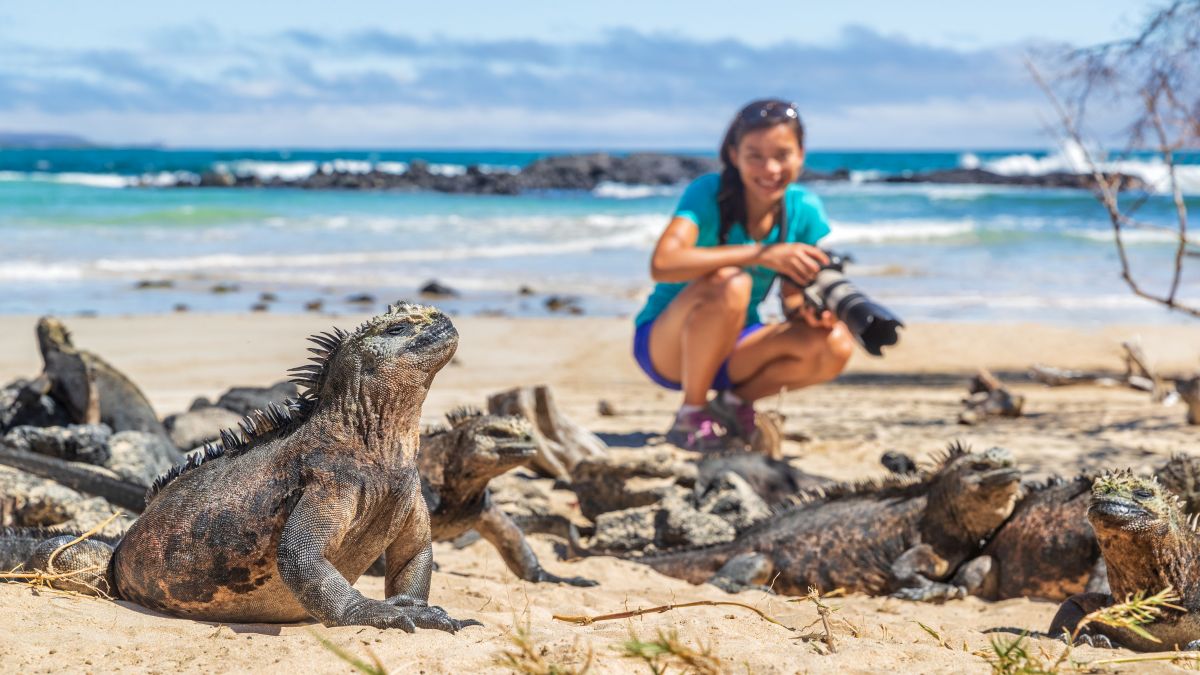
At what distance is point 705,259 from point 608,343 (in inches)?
210

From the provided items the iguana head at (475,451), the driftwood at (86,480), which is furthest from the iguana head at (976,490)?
the driftwood at (86,480)

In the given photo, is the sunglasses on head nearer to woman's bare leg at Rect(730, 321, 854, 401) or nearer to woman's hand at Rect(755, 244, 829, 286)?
woman's hand at Rect(755, 244, 829, 286)

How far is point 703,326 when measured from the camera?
6910 mm

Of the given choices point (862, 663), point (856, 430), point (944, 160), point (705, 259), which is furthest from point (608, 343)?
point (944, 160)

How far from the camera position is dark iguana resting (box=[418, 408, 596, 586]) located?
4112mm

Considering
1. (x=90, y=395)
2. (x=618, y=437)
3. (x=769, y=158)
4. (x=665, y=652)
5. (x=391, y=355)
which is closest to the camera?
(x=665, y=652)

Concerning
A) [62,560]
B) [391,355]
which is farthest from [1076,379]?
[62,560]

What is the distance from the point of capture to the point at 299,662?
269 centimetres

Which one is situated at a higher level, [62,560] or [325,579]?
[325,579]

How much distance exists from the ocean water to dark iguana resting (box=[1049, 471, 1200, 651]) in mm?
4252

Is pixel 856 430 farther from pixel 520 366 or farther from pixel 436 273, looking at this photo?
pixel 436 273

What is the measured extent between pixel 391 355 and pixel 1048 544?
9.26ft

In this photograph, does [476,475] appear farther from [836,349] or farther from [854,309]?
[836,349]

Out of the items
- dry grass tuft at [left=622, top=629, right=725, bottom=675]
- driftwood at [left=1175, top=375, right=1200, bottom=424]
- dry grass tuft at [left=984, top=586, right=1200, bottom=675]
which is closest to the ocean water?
driftwood at [left=1175, top=375, right=1200, bottom=424]
